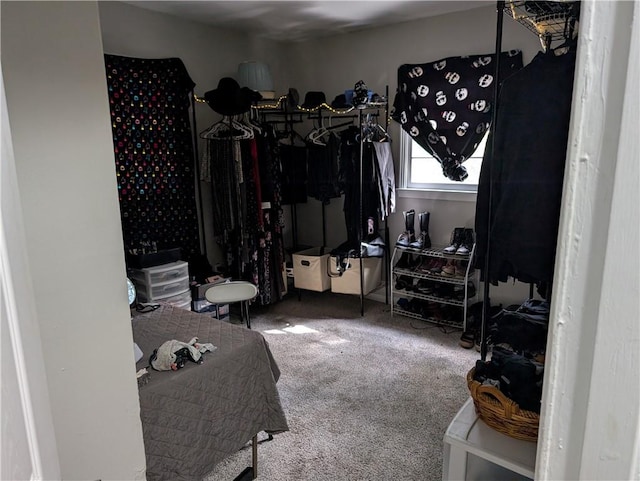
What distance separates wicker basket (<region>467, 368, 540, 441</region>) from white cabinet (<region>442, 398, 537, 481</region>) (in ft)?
0.09

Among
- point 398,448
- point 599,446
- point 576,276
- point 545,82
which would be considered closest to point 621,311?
point 576,276

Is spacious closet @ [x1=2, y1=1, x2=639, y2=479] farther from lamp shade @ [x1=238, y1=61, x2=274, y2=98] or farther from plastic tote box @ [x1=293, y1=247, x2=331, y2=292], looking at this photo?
lamp shade @ [x1=238, y1=61, x2=274, y2=98]

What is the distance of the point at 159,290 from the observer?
3.27 m

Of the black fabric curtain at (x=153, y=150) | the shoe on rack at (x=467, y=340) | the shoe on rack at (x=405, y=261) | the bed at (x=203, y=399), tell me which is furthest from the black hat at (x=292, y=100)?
the bed at (x=203, y=399)

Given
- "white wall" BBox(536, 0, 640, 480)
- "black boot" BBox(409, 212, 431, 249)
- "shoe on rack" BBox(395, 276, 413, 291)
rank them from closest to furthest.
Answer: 1. "white wall" BBox(536, 0, 640, 480)
2. "black boot" BBox(409, 212, 431, 249)
3. "shoe on rack" BBox(395, 276, 413, 291)

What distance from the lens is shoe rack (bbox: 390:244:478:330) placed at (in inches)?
138

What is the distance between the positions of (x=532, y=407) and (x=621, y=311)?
3.26 ft

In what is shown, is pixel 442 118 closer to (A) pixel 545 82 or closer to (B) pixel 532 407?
(A) pixel 545 82

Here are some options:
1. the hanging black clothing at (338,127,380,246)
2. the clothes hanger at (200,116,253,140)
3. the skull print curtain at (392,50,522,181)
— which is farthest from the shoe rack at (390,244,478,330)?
the clothes hanger at (200,116,253,140)

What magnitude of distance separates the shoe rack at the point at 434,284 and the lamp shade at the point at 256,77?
1.74 meters

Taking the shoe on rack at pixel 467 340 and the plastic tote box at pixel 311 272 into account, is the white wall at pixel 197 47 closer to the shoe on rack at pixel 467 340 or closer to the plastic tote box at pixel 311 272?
the plastic tote box at pixel 311 272

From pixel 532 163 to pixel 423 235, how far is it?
2.53 metres

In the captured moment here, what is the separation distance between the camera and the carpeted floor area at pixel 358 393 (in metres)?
2.14

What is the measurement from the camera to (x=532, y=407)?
133 cm
